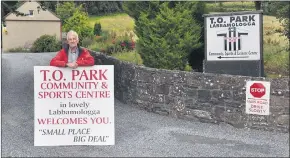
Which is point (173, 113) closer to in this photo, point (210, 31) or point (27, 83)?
point (210, 31)

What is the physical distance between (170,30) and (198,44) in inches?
27.1

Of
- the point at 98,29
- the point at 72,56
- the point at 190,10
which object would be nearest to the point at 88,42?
the point at 98,29

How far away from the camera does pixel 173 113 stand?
28.7ft

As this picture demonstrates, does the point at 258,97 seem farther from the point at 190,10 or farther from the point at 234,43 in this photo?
the point at 190,10

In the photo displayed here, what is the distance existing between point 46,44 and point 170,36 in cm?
2544

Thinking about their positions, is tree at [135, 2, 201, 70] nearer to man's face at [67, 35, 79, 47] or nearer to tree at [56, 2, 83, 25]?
man's face at [67, 35, 79, 47]

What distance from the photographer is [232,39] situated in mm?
8891

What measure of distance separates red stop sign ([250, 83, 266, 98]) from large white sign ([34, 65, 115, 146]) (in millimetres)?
2449

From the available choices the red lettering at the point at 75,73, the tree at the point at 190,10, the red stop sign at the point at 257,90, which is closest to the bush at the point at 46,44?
the tree at the point at 190,10

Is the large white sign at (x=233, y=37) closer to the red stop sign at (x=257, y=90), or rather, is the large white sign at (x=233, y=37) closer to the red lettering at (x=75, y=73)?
the red stop sign at (x=257, y=90)

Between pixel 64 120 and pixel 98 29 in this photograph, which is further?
pixel 98 29

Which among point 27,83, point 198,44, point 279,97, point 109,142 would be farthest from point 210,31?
point 27,83

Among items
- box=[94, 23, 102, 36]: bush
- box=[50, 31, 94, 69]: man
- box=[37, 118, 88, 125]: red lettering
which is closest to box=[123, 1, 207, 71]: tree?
box=[50, 31, 94, 69]: man

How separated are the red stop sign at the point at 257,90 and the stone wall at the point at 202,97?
0.42ft
